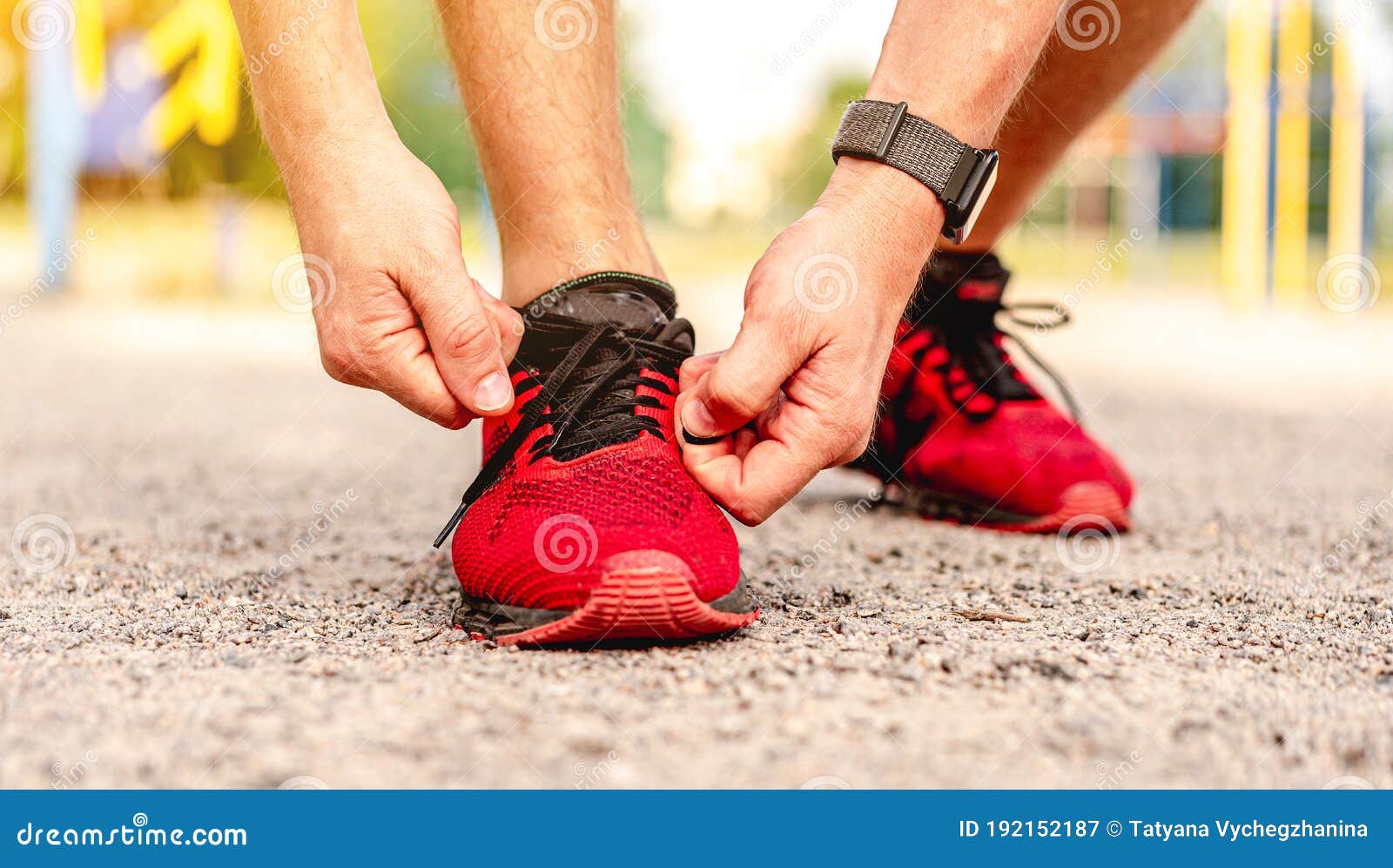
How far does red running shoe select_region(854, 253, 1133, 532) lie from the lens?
1.56 m

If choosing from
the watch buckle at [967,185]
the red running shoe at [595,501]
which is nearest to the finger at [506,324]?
the red running shoe at [595,501]

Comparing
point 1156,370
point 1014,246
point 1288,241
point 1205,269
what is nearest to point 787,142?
point 1014,246

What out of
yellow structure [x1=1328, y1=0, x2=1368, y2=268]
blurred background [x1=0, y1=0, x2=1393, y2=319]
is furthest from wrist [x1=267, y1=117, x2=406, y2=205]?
yellow structure [x1=1328, y1=0, x2=1368, y2=268]

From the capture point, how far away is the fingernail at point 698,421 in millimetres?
1090

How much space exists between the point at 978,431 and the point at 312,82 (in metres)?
0.96

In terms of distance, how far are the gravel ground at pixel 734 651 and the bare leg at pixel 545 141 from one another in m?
0.38

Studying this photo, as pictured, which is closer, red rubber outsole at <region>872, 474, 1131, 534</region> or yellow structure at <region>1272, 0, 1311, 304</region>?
red rubber outsole at <region>872, 474, 1131, 534</region>

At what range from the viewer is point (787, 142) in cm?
2605

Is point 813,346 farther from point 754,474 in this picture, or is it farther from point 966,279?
point 966,279

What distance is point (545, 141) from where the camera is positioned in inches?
48.5

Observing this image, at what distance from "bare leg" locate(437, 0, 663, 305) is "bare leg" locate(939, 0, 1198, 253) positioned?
57 cm

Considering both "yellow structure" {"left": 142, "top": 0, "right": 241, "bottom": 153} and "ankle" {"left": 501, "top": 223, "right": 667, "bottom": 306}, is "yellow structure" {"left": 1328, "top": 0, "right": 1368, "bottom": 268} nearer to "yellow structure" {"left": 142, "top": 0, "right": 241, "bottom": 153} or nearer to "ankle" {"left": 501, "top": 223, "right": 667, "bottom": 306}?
"yellow structure" {"left": 142, "top": 0, "right": 241, "bottom": 153}
